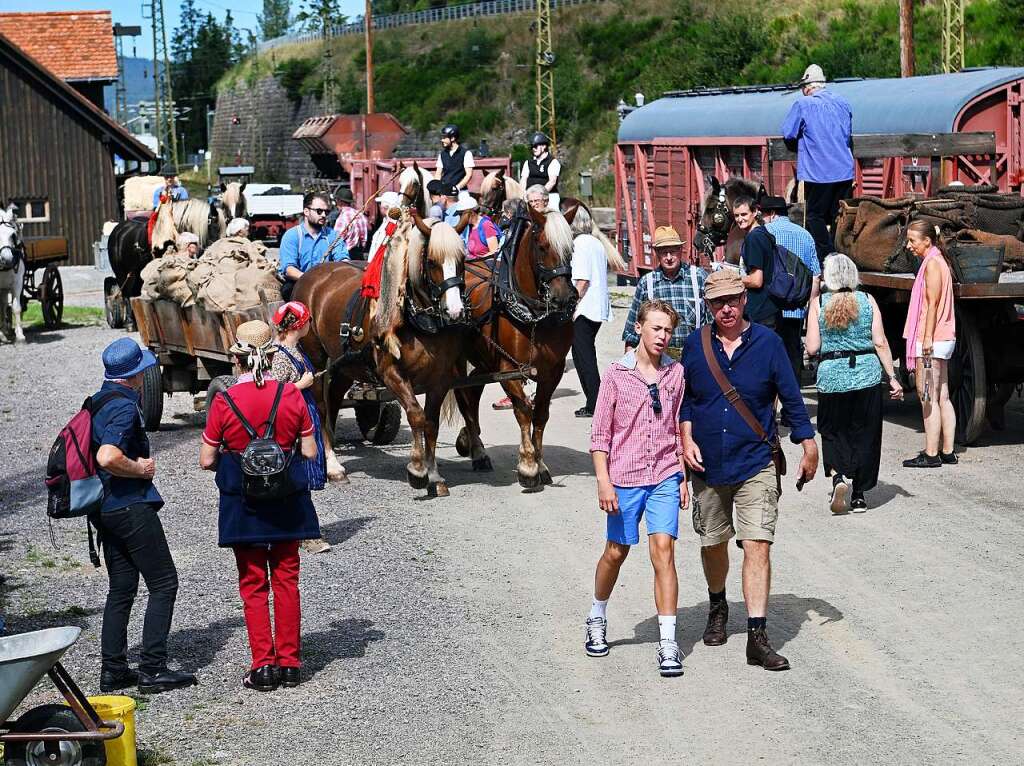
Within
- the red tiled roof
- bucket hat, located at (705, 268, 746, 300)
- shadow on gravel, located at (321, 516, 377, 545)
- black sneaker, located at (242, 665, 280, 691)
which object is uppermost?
the red tiled roof

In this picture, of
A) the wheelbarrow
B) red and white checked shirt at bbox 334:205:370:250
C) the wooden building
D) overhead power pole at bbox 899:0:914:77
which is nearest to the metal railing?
the wooden building

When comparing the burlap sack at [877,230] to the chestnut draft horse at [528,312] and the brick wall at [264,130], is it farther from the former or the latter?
the brick wall at [264,130]

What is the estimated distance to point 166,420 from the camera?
52.8 ft

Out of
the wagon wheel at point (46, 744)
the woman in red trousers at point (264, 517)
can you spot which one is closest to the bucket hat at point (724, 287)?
the woman in red trousers at point (264, 517)

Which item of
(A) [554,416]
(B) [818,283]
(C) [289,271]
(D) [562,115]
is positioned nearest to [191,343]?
(C) [289,271]

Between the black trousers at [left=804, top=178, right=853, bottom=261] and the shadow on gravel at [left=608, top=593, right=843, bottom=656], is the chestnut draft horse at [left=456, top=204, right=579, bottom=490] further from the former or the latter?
the shadow on gravel at [left=608, top=593, right=843, bottom=656]

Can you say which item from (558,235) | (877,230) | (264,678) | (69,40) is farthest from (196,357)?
(69,40)

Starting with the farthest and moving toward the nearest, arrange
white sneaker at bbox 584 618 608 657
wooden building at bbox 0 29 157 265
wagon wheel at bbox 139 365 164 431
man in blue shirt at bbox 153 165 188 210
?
wooden building at bbox 0 29 157 265
man in blue shirt at bbox 153 165 188 210
wagon wheel at bbox 139 365 164 431
white sneaker at bbox 584 618 608 657

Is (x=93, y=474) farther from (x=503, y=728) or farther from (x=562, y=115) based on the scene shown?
(x=562, y=115)

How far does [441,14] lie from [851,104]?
77.2 metres

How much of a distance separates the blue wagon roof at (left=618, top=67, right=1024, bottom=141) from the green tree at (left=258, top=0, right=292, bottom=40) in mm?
147137

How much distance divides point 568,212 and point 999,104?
7223mm

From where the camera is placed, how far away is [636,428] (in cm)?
727

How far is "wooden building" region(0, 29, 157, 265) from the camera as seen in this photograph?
42562 mm
